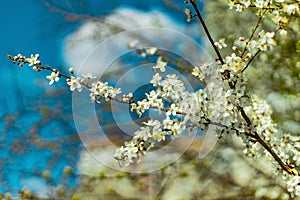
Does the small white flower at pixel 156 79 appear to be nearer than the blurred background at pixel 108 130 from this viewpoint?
Yes

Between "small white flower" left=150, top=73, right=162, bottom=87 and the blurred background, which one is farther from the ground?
the blurred background

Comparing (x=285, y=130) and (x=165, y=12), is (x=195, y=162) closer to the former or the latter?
(x=285, y=130)

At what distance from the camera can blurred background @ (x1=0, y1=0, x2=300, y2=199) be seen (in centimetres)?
238

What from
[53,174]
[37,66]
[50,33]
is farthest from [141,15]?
[37,66]

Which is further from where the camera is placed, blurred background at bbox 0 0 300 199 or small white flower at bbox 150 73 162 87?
blurred background at bbox 0 0 300 199

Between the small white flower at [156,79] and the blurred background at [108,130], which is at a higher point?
the blurred background at [108,130]

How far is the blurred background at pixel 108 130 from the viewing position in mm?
2375

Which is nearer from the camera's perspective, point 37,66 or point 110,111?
point 37,66

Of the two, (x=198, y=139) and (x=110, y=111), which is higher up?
(x=110, y=111)

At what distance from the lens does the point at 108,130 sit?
98.5 inches

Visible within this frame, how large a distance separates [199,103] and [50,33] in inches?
71.8

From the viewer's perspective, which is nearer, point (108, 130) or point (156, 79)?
point (156, 79)

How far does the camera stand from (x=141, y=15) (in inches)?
107

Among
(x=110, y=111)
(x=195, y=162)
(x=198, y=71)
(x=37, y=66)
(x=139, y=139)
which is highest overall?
(x=110, y=111)
